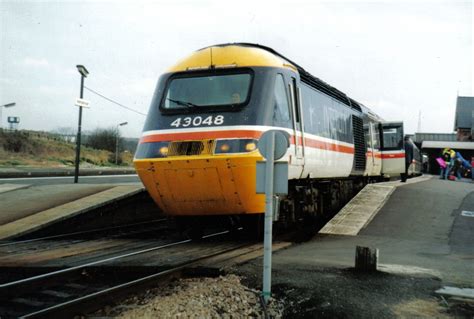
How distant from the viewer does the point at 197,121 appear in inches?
346

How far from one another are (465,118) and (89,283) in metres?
68.0

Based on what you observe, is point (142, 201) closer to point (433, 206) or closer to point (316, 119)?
point (316, 119)

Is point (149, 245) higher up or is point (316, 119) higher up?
point (316, 119)

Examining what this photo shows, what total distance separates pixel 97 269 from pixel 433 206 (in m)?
10.4

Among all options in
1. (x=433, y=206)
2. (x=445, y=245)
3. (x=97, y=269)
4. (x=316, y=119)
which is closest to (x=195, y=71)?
(x=316, y=119)

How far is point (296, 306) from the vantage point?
5414mm

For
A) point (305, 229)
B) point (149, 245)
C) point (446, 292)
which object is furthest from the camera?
point (305, 229)

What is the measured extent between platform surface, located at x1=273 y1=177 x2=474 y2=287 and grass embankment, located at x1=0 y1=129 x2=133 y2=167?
1700 inches

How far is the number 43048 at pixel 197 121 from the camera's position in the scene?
8672 mm

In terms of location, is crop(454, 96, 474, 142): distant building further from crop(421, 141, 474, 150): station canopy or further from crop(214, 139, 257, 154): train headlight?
crop(214, 139, 257, 154): train headlight

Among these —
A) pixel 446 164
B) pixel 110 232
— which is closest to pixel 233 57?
Result: pixel 110 232

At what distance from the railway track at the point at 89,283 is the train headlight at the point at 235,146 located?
72.9 inches

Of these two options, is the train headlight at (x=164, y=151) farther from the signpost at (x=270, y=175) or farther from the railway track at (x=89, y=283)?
the signpost at (x=270, y=175)

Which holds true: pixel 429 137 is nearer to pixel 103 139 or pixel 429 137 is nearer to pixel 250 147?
pixel 103 139
